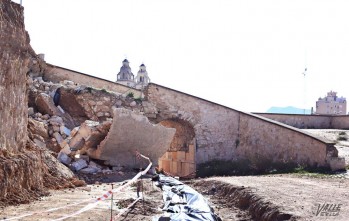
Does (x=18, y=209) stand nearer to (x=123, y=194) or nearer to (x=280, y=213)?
(x=123, y=194)

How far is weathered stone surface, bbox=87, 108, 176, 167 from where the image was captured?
1115 cm

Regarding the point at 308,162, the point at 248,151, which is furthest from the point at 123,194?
the point at 248,151

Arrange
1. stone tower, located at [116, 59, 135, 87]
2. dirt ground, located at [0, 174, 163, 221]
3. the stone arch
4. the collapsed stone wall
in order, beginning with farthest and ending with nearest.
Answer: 1. stone tower, located at [116, 59, 135, 87]
2. the stone arch
3. the collapsed stone wall
4. dirt ground, located at [0, 174, 163, 221]

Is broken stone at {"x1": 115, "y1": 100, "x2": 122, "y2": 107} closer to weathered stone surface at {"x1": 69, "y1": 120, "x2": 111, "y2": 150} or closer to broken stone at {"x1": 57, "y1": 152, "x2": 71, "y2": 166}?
weathered stone surface at {"x1": 69, "y1": 120, "x2": 111, "y2": 150}

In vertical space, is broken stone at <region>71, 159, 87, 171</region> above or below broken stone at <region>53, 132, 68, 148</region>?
below

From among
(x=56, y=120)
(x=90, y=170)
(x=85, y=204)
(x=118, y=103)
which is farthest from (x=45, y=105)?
(x=85, y=204)

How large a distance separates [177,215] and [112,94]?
1014cm

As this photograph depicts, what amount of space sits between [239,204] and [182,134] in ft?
31.8

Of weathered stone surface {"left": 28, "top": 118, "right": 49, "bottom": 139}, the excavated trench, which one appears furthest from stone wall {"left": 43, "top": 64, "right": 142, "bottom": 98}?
the excavated trench

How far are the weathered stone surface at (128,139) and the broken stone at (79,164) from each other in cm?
52

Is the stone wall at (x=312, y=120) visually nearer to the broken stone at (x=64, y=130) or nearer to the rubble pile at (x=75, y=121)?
the rubble pile at (x=75, y=121)

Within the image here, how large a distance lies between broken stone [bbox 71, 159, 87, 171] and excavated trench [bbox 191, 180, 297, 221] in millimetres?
3629

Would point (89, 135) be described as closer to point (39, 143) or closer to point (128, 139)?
point (128, 139)

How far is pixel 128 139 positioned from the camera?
11555 millimetres
